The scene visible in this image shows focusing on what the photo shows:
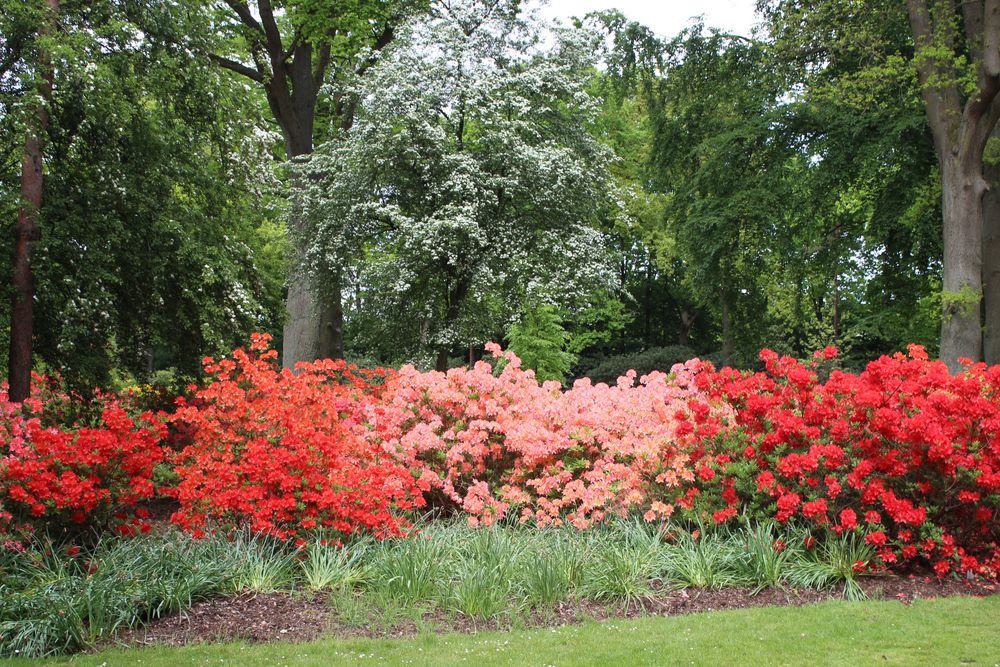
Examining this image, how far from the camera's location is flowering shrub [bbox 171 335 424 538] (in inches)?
228

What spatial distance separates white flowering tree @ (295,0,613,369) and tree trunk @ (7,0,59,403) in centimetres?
511

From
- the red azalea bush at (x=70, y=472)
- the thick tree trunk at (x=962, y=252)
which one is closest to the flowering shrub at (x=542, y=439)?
the red azalea bush at (x=70, y=472)

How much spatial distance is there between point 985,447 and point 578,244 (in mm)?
7201

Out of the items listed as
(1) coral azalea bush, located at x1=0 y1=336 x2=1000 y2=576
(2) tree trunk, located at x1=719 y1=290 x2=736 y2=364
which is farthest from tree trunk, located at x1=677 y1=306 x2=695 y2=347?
(1) coral azalea bush, located at x1=0 y1=336 x2=1000 y2=576

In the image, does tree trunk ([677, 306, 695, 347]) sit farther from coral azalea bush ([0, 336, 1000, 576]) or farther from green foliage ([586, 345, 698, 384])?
coral azalea bush ([0, 336, 1000, 576])

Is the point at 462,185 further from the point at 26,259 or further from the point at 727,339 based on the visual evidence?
the point at 727,339

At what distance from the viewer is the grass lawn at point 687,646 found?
Answer: 435 centimetres

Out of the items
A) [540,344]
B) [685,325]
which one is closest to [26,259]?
[540,344]

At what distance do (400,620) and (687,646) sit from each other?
1731mm

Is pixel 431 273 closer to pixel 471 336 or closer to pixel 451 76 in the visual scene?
pixel 471 336

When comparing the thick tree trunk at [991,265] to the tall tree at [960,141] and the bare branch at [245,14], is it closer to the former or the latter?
the tall tree at [960,141]

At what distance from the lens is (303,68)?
15.0 m

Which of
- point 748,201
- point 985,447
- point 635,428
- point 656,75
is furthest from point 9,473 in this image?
point 656,75

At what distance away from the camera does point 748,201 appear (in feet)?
48.2
